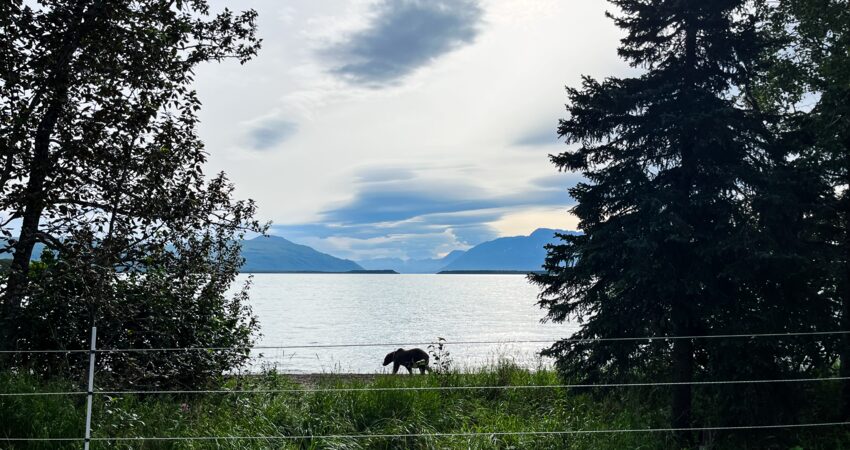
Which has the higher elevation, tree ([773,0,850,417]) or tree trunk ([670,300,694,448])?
tree ([773,0,850,417])

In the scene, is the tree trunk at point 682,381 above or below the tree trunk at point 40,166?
below

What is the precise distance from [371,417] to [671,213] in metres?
5.25

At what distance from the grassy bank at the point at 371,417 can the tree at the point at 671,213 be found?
0.68 m

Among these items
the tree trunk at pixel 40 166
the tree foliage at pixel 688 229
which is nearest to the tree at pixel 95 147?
the tree trunk at pixel 40 166

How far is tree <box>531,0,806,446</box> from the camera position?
872cm

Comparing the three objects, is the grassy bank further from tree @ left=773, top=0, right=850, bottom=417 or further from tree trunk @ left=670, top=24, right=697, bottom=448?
tree @ left=773, top=0, right=850, bottom=417

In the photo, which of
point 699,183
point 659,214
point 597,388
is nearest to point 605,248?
point 659,214

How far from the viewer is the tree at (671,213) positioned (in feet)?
28.6

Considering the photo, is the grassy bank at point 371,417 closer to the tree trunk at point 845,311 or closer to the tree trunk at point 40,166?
the tree trunk at point 845,311

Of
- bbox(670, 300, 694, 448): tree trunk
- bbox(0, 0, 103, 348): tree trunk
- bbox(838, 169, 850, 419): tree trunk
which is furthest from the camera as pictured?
bbox(670, 300, 694, 448): tree trunk

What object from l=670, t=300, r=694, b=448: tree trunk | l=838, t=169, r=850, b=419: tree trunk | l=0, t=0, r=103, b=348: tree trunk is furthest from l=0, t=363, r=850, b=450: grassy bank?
l=0, t=0, r=103, b=348: tree trunk

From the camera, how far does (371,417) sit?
28.4 ft

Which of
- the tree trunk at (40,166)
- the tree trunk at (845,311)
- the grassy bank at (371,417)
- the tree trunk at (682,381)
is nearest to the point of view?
the grassy bank at (371,417)

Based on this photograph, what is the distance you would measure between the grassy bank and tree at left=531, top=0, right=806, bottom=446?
26.7 inches
